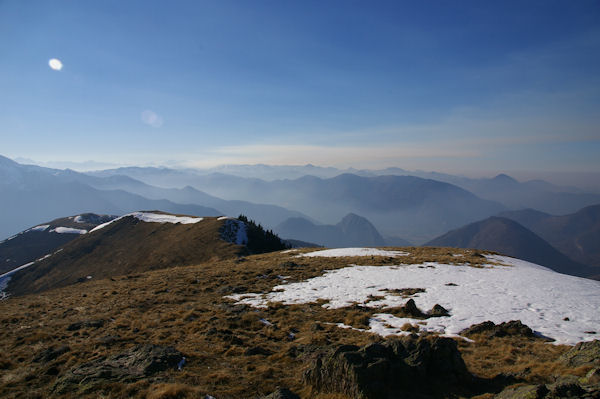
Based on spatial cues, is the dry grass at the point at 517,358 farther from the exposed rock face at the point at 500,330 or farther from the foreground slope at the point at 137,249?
the foreground slope at the point at 137,249

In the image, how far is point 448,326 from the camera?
14.2 m

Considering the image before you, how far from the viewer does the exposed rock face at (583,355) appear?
902cm

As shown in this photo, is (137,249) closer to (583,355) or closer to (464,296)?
(464,296)

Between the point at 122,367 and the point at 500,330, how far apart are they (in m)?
16.9

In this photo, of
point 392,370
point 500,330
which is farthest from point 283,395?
point 500,330

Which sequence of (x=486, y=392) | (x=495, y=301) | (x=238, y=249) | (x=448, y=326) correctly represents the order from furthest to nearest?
(x=238, y=249), (x=495, y=301), (x=448, y=326), (x=486, y=392)

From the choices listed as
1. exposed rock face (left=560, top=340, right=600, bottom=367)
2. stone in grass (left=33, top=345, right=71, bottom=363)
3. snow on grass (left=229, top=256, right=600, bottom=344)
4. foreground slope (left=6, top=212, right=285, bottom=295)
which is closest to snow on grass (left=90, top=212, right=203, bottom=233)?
foreground slope (left=6, top=212, right=285, bottom=295)

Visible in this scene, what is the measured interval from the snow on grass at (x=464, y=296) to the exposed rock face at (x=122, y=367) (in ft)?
29.0

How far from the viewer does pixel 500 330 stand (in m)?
13.2

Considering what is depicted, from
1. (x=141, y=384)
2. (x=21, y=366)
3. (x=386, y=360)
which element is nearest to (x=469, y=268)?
(x=386, y=360)

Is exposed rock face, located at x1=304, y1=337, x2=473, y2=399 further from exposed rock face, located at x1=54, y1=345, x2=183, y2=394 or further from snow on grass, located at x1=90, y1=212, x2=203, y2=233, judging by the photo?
snow on grass, located at x1=90, y1=212, x2=203, y2=233

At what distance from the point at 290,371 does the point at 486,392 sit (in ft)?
21.6

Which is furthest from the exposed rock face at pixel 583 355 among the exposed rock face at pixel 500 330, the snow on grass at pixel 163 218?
the snow on grass at pixel 163 218

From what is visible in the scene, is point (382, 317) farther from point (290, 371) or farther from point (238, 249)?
point (238, 249)
